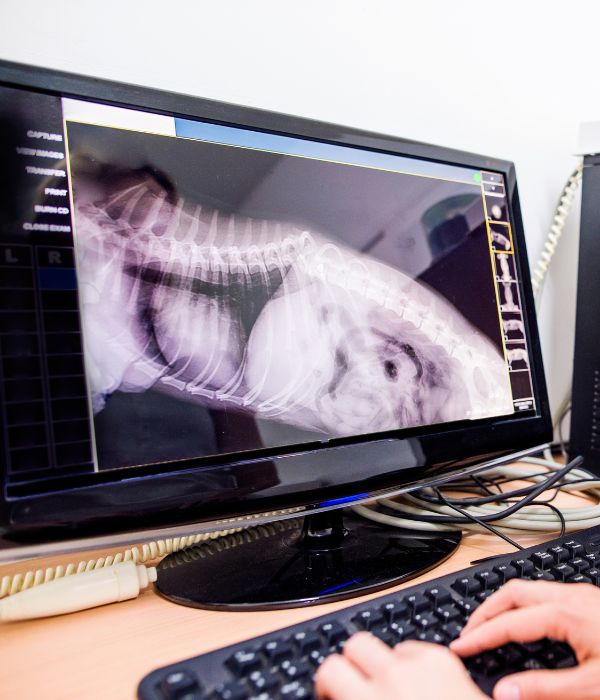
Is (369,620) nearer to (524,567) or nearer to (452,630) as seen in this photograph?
(452,630)

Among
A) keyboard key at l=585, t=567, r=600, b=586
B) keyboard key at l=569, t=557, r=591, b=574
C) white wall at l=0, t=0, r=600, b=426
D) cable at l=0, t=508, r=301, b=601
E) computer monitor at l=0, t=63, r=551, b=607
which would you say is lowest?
keyboard key at l=585, t=567, r=600, b=586

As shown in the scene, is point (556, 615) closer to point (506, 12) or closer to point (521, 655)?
point (521, 655)

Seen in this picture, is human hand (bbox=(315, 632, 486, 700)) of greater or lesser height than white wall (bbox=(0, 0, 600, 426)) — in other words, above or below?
below

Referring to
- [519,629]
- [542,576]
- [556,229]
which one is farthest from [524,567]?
[556,229]

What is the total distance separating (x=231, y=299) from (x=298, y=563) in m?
0.26

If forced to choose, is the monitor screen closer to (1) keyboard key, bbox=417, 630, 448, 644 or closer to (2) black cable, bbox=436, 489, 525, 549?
(2) black cable, bbox=436, 489, 525, 549

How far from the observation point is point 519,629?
0.42 meters

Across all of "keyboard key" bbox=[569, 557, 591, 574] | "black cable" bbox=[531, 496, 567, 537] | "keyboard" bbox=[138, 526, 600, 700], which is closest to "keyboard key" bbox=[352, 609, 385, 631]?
"keyboard" bbox=[138, 526, 600, 700]

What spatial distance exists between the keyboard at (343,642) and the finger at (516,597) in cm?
2

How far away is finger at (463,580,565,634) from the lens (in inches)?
17.2

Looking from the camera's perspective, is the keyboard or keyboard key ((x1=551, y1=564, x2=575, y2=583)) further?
keyboard key ((x1=551, y1=564, x2=575, y2=583))

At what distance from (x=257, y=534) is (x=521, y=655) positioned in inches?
12.7

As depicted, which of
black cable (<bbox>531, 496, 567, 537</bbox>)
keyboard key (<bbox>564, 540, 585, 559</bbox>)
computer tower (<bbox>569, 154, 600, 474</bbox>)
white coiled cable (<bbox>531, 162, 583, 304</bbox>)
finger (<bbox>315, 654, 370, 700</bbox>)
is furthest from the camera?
white coiled cable (<bbox>531, 162, 583, 304</bbox>)

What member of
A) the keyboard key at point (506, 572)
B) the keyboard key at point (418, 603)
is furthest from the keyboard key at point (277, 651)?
the keyboard key at point (506, 572)
